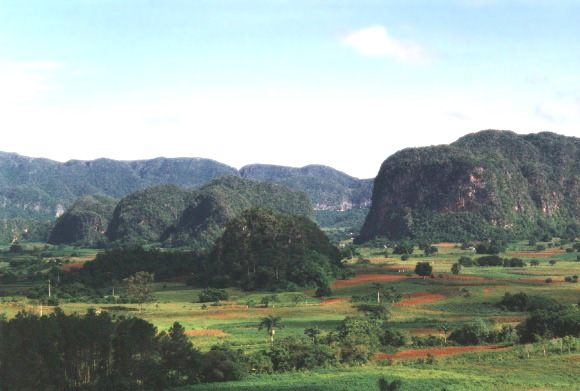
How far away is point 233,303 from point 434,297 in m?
24.6

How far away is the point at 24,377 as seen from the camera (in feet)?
132

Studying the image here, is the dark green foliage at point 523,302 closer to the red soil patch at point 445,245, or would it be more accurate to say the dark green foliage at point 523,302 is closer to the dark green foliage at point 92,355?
the dark green foliage at point 92,355

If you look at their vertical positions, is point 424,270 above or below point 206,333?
above

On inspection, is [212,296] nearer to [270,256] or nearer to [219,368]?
[270,256]

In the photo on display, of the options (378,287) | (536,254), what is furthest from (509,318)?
(536,254)

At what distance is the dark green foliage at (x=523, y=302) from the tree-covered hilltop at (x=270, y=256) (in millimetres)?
32830

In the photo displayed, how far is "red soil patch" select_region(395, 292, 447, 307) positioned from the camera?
83.9 metres

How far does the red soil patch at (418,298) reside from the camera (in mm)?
83875

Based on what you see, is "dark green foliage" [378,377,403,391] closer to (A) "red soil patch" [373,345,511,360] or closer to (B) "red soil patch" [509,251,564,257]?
(A) "red soil patch" [373,345,511,360]

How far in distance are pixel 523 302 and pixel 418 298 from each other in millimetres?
13904

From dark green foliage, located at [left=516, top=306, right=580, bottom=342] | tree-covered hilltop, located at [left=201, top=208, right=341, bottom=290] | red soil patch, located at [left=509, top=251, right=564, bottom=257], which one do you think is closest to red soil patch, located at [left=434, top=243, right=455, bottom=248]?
red soil patch, located at [left=509, top=251, right=564, bottom=257]

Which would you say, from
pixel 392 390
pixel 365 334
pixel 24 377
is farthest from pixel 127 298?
pixel 392 390

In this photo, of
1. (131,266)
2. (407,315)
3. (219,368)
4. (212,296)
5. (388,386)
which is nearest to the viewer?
(388,386)

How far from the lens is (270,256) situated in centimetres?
11438
